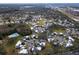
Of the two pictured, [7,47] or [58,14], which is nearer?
[7,47]

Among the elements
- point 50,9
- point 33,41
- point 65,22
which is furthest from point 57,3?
point 33,41

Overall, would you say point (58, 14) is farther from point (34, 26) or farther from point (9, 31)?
point (9, 31)

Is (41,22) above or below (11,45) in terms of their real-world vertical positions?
above

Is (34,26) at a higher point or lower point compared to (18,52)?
higher

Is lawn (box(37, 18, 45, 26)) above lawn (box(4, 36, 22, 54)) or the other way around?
above

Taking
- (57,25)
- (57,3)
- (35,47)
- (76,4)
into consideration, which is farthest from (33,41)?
(76,4)

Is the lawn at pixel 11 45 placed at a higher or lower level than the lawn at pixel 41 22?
lower
